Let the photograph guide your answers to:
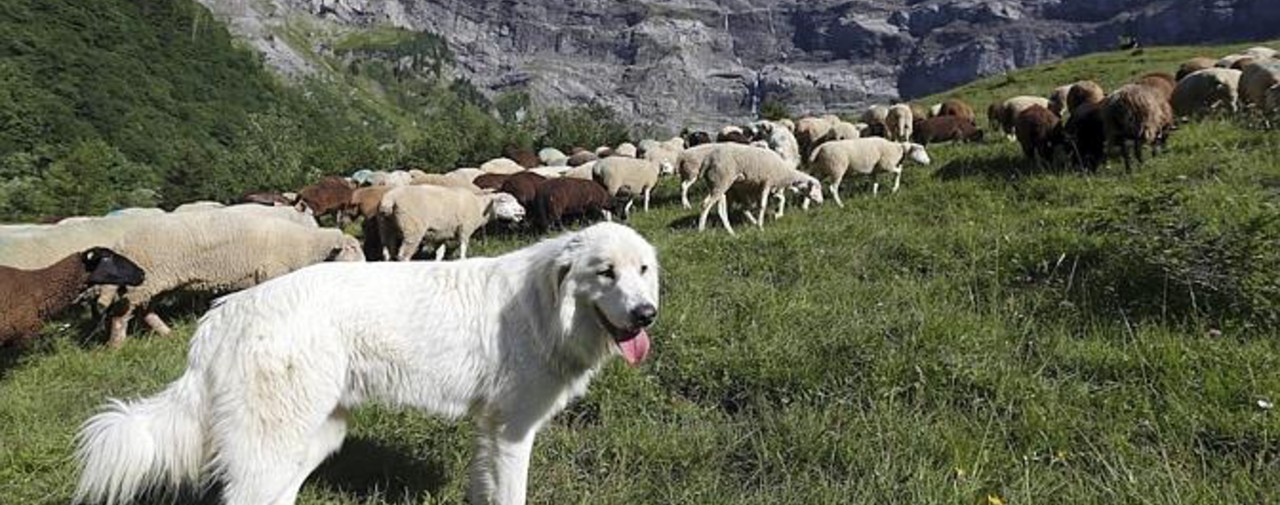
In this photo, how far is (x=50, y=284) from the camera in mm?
7887

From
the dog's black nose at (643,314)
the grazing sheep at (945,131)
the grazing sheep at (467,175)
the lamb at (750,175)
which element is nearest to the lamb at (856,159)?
the lamb at (750,175)

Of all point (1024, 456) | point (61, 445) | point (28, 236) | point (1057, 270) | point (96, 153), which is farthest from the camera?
point (96, 153)

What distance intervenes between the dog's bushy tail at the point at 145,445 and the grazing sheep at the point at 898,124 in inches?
983

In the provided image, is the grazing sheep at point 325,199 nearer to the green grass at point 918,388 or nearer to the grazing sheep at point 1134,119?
the green grass at point 918,388

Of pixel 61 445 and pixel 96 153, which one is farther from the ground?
pixel 61 445

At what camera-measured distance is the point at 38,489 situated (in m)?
4.54

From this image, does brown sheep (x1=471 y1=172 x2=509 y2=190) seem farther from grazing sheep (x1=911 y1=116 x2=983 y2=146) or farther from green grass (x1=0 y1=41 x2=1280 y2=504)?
green grass (x1=0 y1=41 x2=1280 y2=504)

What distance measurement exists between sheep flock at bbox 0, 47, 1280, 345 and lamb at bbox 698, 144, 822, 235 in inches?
1.0

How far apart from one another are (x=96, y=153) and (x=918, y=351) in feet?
203

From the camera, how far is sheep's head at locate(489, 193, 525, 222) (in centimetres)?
1538

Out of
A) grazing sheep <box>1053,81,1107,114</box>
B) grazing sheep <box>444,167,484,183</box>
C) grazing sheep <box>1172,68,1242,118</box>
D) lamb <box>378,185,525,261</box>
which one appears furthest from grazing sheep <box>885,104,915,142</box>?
lamb <box>378,185,525,261</box>

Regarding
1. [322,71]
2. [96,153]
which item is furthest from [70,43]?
[322,71]

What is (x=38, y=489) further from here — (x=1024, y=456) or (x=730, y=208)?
(x=730, y=208)

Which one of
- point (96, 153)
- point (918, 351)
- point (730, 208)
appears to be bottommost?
point (96, 153)
